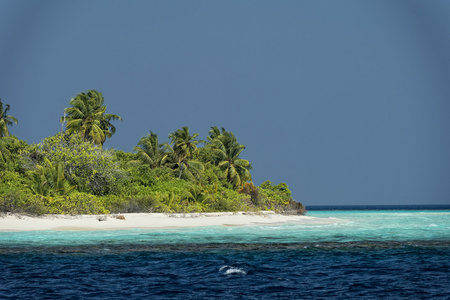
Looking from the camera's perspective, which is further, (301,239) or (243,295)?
(301,239)

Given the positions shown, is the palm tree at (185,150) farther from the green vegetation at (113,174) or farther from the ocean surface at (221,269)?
the ocean surface at (221,269)

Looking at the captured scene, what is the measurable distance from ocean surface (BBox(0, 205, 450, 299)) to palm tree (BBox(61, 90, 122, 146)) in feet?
90.4

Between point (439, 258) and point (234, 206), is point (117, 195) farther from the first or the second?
point (439, 258)

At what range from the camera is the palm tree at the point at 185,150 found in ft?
190

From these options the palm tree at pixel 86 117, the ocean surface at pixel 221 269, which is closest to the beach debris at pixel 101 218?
the ocean surface at pixel 221 269

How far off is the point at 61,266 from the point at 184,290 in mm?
5777

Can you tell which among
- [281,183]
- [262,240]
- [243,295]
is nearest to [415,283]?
[243,295]

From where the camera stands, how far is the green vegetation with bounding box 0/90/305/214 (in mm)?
37406

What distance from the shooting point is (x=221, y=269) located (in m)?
15.2

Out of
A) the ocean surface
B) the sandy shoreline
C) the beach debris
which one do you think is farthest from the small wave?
the beach debris

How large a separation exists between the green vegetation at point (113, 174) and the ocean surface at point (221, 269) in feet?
40.1

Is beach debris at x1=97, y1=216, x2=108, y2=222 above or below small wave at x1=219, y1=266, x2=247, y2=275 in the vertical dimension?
above

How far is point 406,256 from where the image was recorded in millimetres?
18750

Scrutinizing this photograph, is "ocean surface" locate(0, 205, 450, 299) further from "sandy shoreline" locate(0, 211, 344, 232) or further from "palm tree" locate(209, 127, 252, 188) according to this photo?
"palm tree" locate(209, 127, 252, 188)
